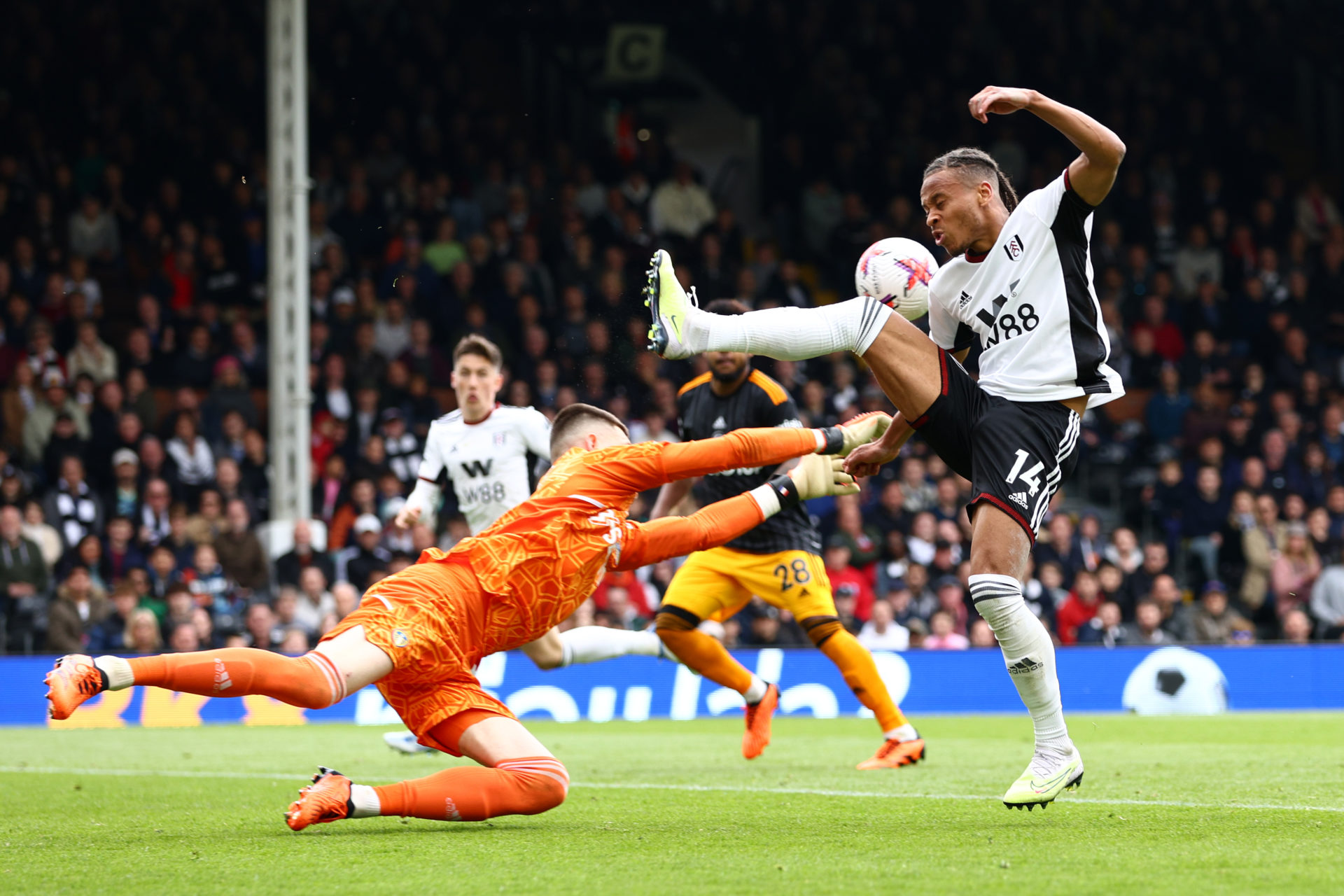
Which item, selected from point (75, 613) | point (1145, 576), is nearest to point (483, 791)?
point (75, 613)

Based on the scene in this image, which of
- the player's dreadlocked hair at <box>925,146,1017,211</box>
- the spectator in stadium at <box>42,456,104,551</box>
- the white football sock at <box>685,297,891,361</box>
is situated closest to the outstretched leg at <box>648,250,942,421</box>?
the white football sock at <box>685,297,891,361</box>

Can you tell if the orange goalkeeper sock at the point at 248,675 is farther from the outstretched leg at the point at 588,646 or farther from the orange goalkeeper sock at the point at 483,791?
the outstretched leg at the point at 588,646

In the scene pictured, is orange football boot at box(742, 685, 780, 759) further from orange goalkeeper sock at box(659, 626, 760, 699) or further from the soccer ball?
the soccer ball

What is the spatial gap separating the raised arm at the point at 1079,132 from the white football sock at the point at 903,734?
357 centimetres

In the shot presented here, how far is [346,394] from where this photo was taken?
56.0ft

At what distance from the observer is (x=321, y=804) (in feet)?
16.5

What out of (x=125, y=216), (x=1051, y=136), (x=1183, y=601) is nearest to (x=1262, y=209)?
(x=1051, y=136)

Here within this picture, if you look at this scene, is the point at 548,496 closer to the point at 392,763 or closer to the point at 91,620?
the point at 392,763

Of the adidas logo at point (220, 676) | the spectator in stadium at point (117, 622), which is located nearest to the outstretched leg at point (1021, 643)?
the adidas logo at point (220, 676)

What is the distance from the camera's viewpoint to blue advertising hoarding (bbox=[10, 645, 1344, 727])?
13906 mm

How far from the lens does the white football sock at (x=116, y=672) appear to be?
15.4 ft

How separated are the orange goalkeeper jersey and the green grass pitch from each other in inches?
30.9

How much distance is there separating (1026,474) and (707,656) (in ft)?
12.1

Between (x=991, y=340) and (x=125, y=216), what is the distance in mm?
14364
